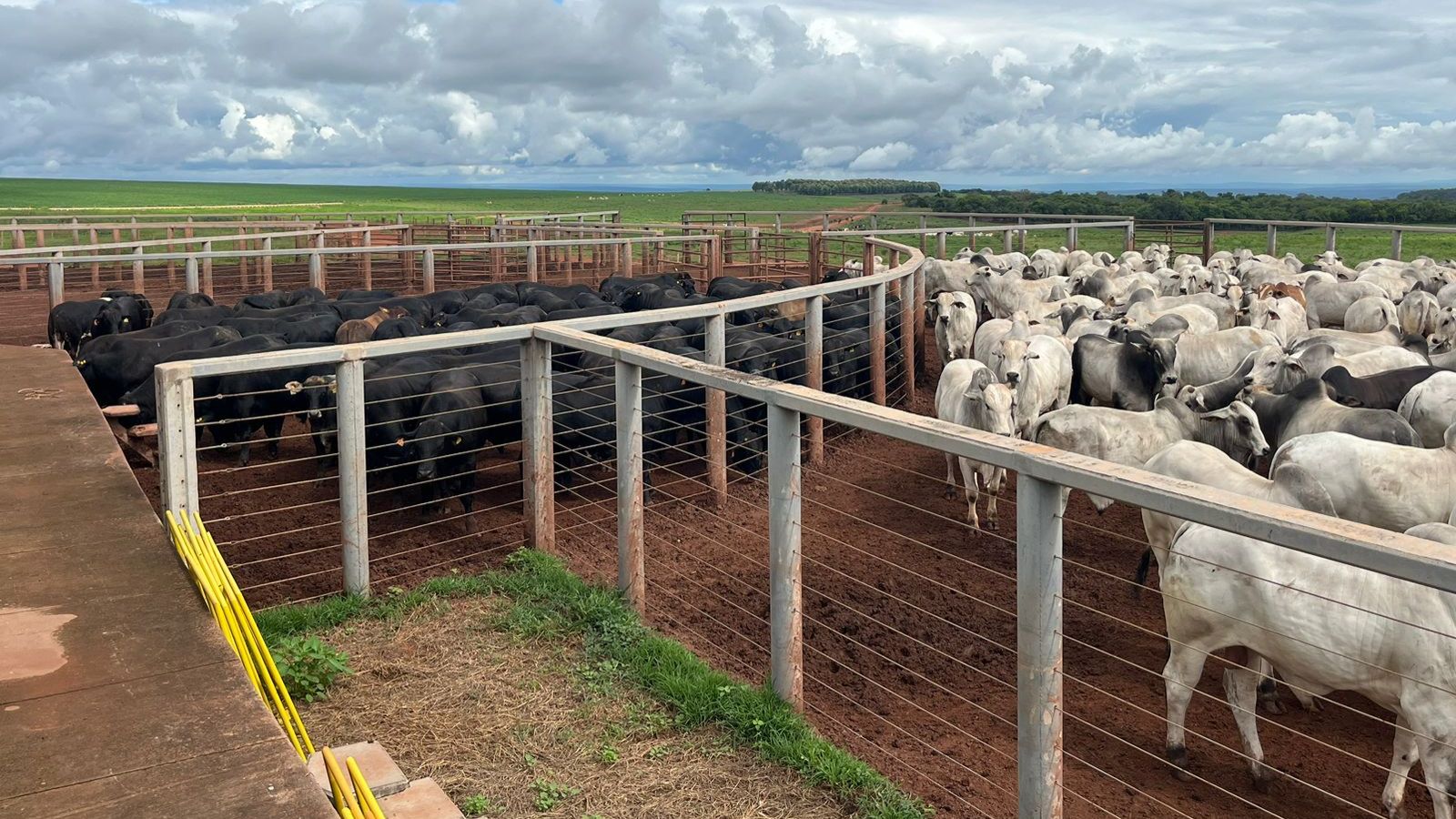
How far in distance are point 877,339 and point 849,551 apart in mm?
4866

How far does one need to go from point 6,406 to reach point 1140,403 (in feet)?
34.3

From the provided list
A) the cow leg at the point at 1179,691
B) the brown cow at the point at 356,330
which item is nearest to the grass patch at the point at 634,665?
the cow leg at the point at 1179,691

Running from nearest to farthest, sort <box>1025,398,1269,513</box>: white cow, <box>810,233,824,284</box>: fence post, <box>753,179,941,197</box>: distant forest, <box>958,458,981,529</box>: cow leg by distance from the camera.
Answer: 1. <box>1025,398,1269,513</box>: white cow
2. <box>958,458,981,529</box>: cow leg
3. <box>810,233,824,284</box>: fence post
4. <box>753,179,941,197</box>: distant forest

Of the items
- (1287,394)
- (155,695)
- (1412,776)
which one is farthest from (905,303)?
(155,695)

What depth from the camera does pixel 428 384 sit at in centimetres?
1072

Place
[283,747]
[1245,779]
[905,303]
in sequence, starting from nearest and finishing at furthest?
[283,747], [1245,779], [905,303]

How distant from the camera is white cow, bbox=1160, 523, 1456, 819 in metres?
5.11

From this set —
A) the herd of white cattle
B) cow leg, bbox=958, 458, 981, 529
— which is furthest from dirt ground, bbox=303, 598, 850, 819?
cow leg, bbox=958, 458, 981, 529

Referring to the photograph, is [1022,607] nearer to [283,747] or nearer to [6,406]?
[283,747]

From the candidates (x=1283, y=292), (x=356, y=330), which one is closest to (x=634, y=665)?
(x=356, y=330)

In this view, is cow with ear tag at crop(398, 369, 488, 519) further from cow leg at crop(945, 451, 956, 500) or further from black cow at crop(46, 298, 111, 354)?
black cow at crop(46, 298, 111, 354)

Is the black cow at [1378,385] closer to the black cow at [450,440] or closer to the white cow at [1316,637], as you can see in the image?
the white cow at [1316,637]

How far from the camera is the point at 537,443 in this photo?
737 centimetres

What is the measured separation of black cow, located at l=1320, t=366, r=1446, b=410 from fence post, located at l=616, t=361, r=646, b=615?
263 inches
